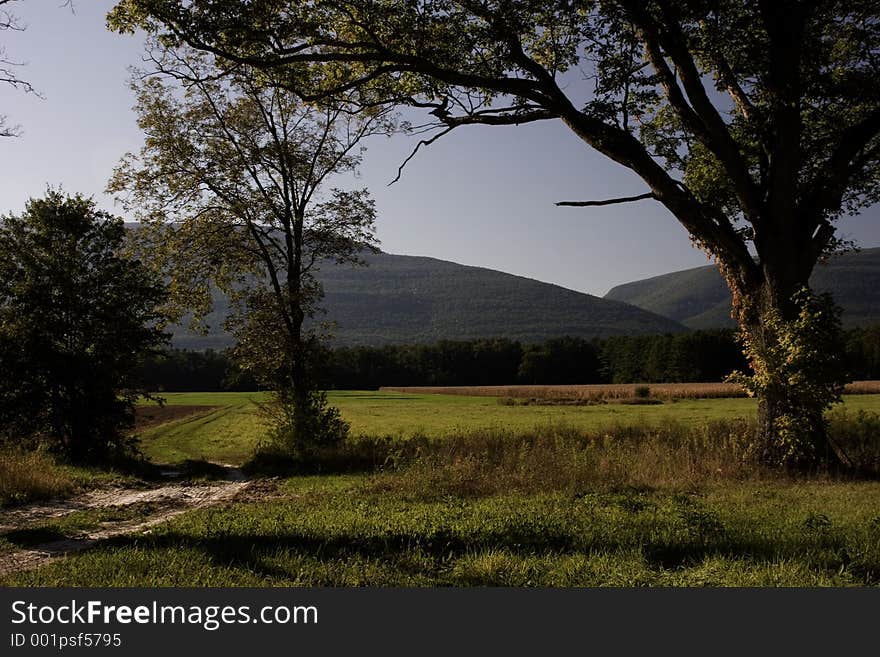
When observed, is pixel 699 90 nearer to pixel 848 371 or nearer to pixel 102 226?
pixel 848 371

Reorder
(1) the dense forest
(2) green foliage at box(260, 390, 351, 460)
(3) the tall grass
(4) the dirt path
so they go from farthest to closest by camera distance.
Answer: (1) the dense forest, (2) green foliage at box(260, 390, 351, 460), (3) the tall grass, (4) the dirt path

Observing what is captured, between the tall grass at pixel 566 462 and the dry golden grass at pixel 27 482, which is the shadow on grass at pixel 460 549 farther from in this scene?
the dry golden grass at pixel 27 482

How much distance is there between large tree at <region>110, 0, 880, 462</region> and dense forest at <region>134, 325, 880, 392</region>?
82498 millimetres

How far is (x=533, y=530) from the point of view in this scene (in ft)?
25.7

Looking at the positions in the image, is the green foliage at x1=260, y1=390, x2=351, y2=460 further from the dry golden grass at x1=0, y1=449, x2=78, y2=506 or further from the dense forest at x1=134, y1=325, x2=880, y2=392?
the dense forest at x1=134, y1=325, x2=880, y2=392

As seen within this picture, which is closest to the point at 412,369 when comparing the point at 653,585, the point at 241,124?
the point at 241,124

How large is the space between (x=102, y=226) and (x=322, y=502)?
15.6 m

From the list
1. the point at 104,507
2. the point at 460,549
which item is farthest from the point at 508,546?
the point at 104,507

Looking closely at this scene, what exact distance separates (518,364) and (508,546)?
4132 inches

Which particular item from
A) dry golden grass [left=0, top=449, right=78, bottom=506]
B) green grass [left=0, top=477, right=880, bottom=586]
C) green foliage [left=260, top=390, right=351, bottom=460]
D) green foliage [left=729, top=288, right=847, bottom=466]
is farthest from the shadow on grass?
green foliage [left=260, top=390, right=351, bottom=460]

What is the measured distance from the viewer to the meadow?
598 cm

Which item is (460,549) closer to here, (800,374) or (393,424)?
(800,374)

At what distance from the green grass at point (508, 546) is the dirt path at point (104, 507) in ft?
2.58

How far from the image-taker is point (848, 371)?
14.5 metres
